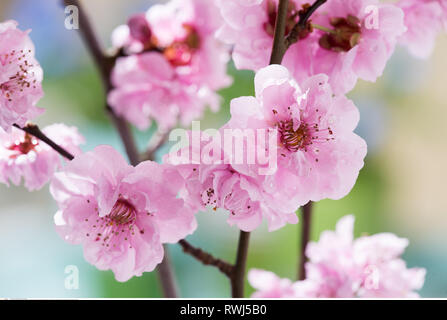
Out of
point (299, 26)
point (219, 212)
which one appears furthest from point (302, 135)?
point (219, 212)

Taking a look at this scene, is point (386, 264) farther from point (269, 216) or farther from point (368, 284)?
point (269, 216)

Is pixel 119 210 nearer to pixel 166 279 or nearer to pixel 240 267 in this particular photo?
pixel 240 267

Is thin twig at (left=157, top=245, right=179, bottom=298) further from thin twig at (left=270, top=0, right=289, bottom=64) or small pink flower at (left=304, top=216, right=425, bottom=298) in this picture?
thin twig at (left=270, top=0, right=289, bottom=64)

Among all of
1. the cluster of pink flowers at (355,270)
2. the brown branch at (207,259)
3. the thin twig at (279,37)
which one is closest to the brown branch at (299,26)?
the thin twig at (279,37)

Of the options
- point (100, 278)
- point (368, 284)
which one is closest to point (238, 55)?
point (368, 284)

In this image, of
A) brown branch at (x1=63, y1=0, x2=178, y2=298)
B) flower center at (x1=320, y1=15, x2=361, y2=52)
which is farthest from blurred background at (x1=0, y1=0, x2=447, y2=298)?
flower center at (x1=320, y1=15, x2=361, y2=52)

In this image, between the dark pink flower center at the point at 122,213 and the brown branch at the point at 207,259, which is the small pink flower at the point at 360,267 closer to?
the brown branch at the point at 207,259
